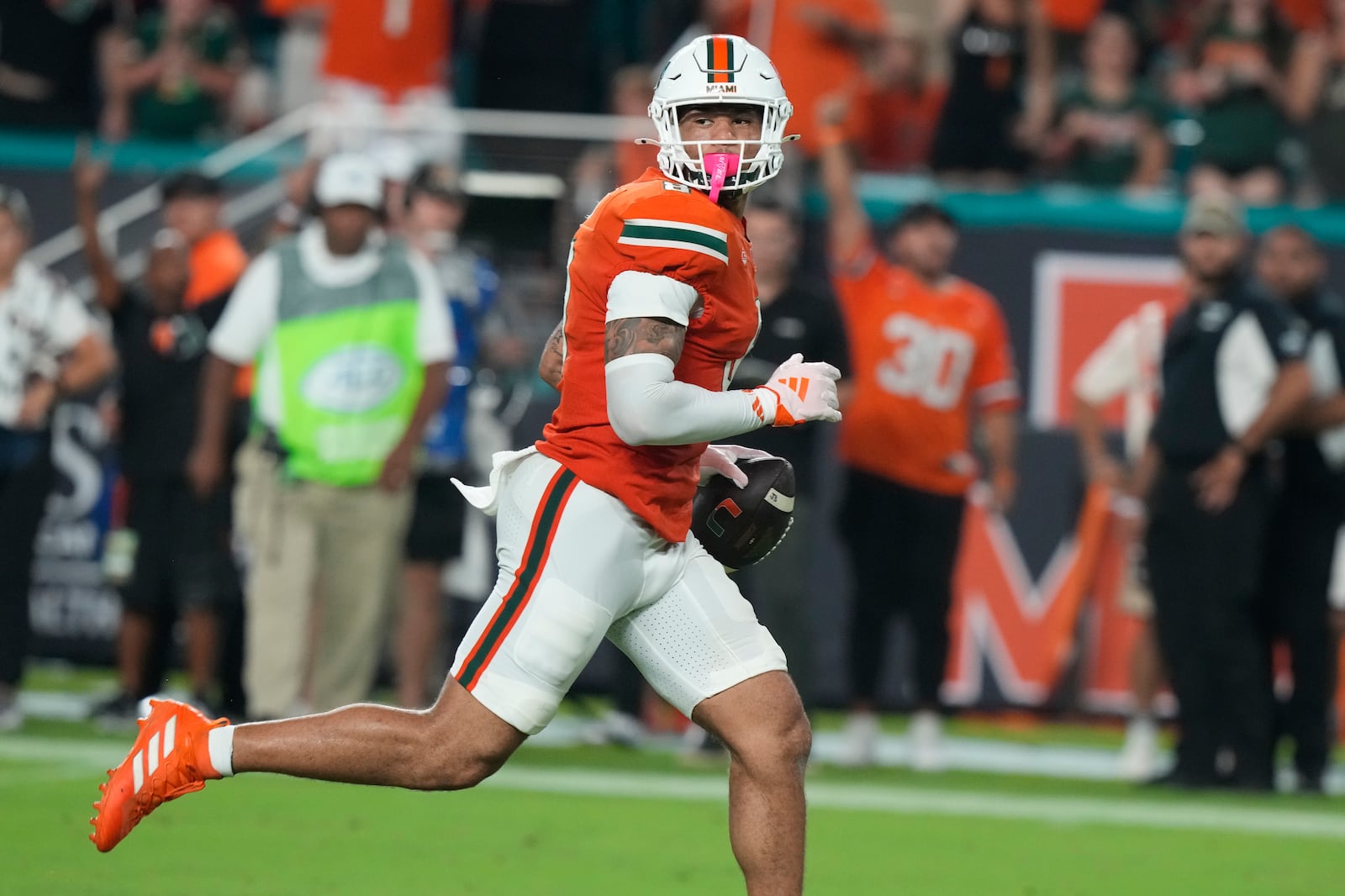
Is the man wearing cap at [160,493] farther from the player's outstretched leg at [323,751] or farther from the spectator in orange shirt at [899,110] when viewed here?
the player's outstretched leg at [323,751]

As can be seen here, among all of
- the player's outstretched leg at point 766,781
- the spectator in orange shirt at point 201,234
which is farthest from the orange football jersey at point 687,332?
the spectator in orange shirt at point 201,234

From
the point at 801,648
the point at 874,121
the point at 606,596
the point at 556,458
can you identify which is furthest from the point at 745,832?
the point at 874,121

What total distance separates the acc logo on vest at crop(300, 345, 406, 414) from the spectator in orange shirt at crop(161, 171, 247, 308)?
1311 mm

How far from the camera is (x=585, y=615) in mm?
5203

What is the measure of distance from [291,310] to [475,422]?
4.13ft

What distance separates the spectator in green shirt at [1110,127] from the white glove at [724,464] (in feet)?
25.9

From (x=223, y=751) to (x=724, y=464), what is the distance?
1430mm

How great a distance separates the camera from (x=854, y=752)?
1038cm

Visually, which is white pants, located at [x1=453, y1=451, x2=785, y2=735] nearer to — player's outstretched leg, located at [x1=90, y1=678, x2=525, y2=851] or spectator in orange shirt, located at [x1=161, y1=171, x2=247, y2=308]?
player's outstretched leg, located at [x1=90, y1=678, x2=525, y2=851]

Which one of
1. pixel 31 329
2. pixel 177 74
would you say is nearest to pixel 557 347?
pixel 31 329

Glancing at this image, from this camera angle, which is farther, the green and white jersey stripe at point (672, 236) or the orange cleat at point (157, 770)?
the orange cleat at point (157, 770)

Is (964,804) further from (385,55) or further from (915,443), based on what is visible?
(385,55)

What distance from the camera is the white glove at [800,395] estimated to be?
16.7ft

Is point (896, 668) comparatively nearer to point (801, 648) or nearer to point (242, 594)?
point (801, 648)
